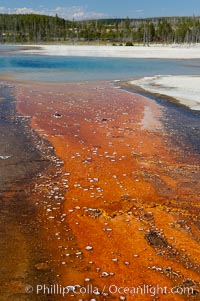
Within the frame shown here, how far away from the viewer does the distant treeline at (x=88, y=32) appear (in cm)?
11861

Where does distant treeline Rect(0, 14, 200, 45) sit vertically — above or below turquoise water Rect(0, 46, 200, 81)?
above

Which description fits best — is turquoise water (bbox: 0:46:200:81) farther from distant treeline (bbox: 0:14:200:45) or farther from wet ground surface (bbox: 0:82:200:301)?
distant treeline (bbox: 0:14:200:45)

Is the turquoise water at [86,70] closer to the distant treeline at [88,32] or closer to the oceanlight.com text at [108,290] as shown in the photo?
the oceanlight.com text at [108,290]

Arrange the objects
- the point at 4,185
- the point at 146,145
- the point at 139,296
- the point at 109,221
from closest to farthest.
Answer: the point at 139,296 → the point at 109,221 → the point at 4,185 → the point at 146,145

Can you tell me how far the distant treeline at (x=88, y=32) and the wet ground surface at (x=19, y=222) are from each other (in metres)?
100

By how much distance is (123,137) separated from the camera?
13.5 meters

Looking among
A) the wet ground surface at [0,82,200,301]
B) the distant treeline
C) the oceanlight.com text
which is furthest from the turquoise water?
the distant treeline

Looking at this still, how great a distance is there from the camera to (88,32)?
128m

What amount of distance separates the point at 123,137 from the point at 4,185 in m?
5.58

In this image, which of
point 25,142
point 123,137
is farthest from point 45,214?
point 123,137

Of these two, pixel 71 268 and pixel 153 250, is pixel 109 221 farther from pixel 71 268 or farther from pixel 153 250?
pixel 71 268

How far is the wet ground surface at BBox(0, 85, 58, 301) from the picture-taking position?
5.65m

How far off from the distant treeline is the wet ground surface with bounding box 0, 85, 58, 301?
10041cm

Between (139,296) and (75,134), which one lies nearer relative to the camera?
(139,296)
